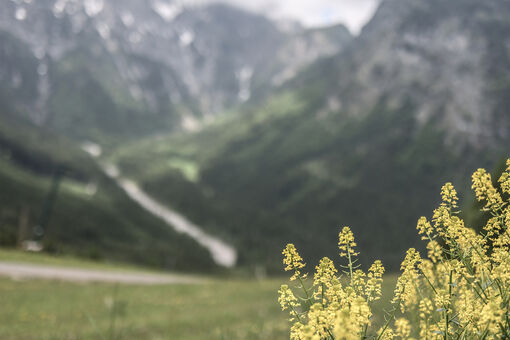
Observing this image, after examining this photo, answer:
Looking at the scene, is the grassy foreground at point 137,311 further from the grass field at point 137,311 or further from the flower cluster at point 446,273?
the flower cluster at point 446,273

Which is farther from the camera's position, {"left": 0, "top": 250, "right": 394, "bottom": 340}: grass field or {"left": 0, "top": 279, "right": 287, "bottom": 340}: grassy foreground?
{"left": 0, "top": 279, "right": 287, "bottom": 340}: grassy foreground

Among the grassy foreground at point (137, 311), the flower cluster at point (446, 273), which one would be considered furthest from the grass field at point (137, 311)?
the flower cluster at point (446, 273)

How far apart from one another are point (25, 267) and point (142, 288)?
488 inches

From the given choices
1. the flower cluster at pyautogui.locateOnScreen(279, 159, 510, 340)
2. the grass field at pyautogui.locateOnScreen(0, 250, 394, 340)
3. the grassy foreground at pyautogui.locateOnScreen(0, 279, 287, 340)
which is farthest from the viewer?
the grassy foreground at pyautogui.locateOnScreen(0, 279, 287, 340)

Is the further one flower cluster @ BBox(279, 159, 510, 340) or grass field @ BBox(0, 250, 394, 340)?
grass field @ BBox(0, 250, 394, 340)

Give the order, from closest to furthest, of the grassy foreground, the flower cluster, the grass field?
the flower cluster, the grass field, the grassy foreground

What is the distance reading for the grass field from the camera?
16859mm

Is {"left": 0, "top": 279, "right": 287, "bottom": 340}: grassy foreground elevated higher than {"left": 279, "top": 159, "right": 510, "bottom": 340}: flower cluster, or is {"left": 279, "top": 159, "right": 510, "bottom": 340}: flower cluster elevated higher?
{"left": 0, "top": 279, "right": 287, "bottom": 340}: grassy foreground

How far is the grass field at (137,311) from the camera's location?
1686 cm

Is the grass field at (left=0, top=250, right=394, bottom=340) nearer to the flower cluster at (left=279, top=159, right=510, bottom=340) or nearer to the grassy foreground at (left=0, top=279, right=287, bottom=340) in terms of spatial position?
the grassy foreground at (left=0, top=279, right=287, bottom=340)

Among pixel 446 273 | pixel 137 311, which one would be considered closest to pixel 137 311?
pixel 137 311

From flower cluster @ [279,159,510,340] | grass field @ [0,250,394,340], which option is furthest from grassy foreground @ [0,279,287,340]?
flower cluster @ [279,159,510,340]

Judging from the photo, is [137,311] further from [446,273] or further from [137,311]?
[446,273]

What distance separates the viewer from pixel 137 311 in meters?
25.9
